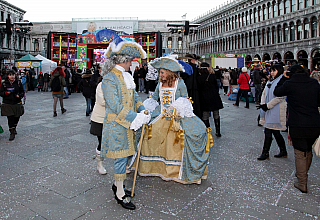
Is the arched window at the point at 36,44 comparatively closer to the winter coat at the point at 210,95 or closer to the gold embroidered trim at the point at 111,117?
the winter coat at the point at 210,95

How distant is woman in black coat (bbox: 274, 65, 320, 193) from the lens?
3436mm

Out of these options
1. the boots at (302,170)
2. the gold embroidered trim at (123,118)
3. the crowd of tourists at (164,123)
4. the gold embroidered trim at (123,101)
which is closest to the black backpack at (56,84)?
the crowd of tourists at (164,123)

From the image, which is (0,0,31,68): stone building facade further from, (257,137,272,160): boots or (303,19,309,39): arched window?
(257,137,272,160): boots

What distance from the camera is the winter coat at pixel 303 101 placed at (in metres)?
3.44

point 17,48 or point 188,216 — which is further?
point 17,48

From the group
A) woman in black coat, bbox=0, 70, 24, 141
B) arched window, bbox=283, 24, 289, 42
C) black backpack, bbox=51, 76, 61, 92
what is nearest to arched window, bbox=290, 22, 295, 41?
arched window, bbox=283, 24, 289, 42

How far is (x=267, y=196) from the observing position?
331 cm

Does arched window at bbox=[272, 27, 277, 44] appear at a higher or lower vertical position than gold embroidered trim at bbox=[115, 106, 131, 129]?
higher

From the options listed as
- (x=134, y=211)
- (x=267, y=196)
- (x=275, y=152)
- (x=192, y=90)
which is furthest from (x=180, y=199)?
(x=275, y=152)

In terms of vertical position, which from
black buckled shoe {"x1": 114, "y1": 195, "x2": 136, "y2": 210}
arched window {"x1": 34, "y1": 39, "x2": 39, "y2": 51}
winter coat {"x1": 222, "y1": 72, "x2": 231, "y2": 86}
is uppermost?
arched window {"x1": 34, "y1": 39, "x2": 39, "y2": 51}

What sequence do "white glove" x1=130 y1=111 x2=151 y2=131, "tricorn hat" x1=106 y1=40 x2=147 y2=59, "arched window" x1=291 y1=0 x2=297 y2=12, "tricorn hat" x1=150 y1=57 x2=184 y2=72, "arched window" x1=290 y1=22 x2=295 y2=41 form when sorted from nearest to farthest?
1. "white glove" x1=130 y1=111 x2=151 y2=131
2. "tricorn hat" x1=106 y1=40 x2=147 y2=59
3. "tricorn hat" x1=150 y1=57 x2=184 y2=72
4. "arched window" x1=291 y1=0 x2=297 y2=12
5. "arched window" x1=290 y1=22 x2=295 y2=41

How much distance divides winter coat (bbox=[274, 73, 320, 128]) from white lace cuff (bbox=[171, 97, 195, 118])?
131 cm

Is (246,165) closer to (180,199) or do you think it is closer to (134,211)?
(180,199)

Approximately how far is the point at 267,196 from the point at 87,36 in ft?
105
